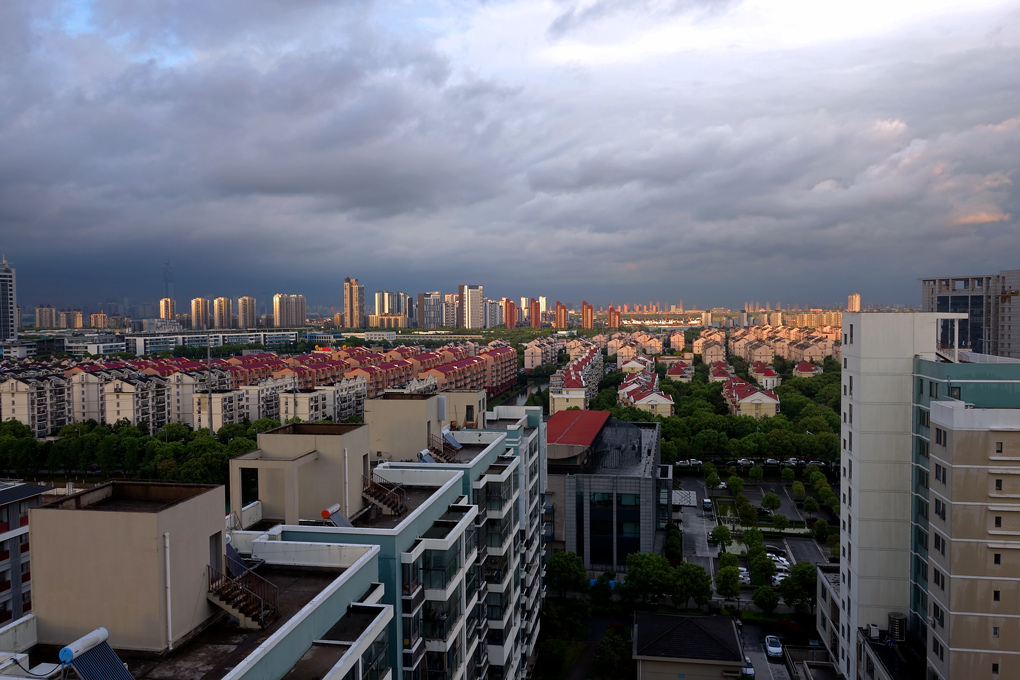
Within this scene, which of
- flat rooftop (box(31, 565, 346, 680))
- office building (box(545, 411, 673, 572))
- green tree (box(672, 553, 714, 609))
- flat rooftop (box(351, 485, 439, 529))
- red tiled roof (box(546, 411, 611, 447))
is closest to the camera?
flat rooftop (box(31, 565, 346, 680))

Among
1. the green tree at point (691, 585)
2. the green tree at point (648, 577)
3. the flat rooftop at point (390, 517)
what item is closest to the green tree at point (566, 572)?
the green tree at point (648, 577)

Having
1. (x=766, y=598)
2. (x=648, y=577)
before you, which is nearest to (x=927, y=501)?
(x=766, y=598)

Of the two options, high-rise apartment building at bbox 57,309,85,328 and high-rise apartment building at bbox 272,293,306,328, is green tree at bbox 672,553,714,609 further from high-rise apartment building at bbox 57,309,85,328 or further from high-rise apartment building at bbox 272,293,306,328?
high-rise apartment building at bbox 57,309,85,328

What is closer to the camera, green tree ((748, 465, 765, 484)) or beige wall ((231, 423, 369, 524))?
beige wall ((231, 423, 369, 524))

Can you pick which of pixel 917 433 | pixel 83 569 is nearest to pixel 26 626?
pixel 83 569

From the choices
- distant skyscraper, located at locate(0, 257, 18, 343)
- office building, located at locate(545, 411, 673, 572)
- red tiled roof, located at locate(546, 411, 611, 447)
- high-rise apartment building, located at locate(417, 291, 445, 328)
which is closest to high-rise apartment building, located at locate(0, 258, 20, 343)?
distant skyscraper, located at locate(0, 257, 18, 343)

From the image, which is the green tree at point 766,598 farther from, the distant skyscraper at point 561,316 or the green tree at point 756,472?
the distant skyscraper at point 561,316

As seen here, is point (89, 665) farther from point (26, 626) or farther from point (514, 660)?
point (514, 660)
